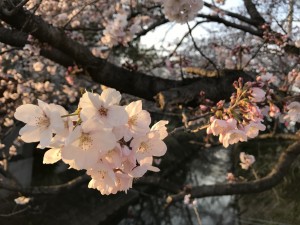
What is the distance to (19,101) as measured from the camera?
20.3 feet

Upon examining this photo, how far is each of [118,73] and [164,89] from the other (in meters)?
0.47

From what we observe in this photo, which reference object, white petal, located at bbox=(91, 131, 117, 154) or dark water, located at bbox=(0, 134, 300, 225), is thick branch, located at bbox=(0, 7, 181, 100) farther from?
dark water, located at bbox=(0, 134, 300, 225)

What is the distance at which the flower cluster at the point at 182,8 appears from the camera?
8.96ft

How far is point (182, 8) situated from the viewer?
279 cm

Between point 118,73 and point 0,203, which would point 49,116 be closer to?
point 118,73

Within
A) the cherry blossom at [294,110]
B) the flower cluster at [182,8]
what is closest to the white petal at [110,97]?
the flower cluster at [182,8]

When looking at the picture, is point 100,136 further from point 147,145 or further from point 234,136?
point 234,136

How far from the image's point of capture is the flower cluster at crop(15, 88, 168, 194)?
116cm

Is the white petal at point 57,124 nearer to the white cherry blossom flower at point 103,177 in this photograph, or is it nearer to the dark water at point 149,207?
the white cherry blossom flower at point 103,177

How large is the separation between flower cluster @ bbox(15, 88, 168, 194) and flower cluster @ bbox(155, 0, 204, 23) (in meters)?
1.59

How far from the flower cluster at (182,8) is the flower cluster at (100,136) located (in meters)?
1.59

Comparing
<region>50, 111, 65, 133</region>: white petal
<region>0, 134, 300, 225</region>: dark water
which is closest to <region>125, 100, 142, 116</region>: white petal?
<region>50, 111, 65, 133</region>: white petal

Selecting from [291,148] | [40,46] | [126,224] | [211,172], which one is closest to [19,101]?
[40,46]

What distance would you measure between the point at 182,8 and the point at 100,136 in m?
1.88
